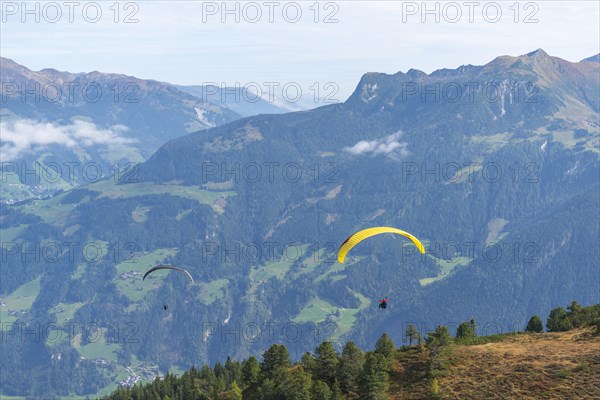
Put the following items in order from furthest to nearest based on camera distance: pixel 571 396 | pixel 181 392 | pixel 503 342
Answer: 1. pixel 181 392
2. pixel 503 342
3. pixel 571 396

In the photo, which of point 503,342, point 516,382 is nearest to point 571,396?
point 516,382

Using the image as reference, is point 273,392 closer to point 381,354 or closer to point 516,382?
point 381,354

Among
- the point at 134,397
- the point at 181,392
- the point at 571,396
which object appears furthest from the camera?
the point at 134,397

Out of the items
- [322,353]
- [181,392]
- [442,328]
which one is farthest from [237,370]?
[442,328]

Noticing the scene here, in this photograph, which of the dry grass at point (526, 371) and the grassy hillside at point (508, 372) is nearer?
the dry grass at point (526, 371)

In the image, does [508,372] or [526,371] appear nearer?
[526,371]

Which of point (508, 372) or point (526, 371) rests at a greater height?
point (526, 371)

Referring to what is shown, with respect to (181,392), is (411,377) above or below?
above

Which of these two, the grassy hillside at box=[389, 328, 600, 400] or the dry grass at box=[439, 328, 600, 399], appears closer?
the dry grass at box=[439, 328, 600, 399]

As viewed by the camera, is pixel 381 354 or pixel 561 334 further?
pixel 561 334

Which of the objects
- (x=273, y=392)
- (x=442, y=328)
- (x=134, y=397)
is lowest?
(x=134, y=397)
